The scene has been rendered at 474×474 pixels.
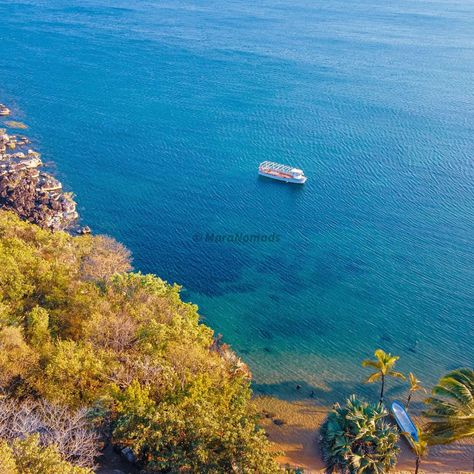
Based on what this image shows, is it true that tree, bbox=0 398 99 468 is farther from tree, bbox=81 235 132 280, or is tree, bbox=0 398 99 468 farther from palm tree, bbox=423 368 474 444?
palm tree, bbox=423 368 474 444

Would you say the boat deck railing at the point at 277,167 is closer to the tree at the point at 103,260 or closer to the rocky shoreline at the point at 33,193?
the rocky shoreline at the point at 33,193

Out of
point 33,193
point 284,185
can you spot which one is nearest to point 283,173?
point 284,185

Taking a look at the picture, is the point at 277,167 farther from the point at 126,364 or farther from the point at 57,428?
the point at 57,428

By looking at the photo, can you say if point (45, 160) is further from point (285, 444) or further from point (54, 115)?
point (285, 444)

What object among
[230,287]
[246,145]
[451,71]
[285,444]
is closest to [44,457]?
[285,444]

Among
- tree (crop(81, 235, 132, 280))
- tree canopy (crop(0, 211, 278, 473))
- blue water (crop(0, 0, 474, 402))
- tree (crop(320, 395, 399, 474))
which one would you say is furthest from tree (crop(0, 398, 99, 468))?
blue water (crop(0, 0, 474, 402))
